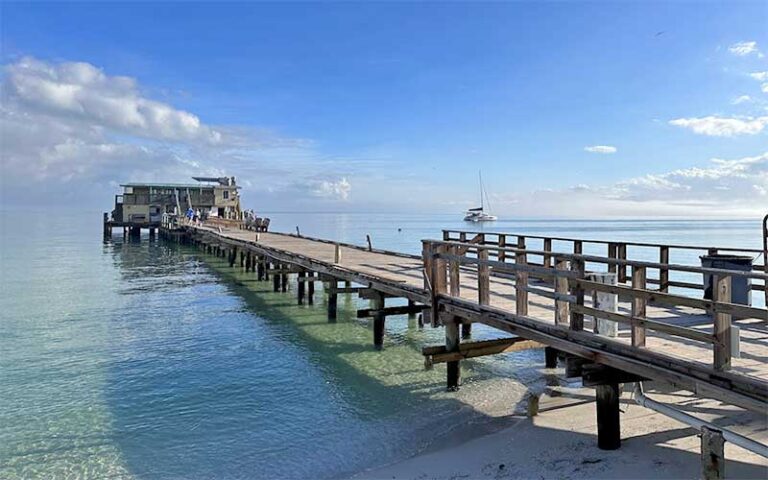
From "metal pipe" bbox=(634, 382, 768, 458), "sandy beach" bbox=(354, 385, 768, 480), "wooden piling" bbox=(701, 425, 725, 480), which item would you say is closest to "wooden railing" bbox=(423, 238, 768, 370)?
"wooden piling" bbox=(701, 425, 725, 480)

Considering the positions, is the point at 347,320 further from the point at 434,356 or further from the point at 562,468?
the point at 562,468

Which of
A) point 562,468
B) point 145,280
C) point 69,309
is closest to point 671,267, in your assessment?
point 562,468

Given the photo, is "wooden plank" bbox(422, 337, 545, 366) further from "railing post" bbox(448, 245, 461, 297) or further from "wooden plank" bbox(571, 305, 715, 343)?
"wooden plank" bbox(571, 305, 715, 343)

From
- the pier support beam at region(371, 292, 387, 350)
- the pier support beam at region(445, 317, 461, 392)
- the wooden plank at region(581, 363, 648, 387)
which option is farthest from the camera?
the pier support beam at region(371, 292, 387, 350)

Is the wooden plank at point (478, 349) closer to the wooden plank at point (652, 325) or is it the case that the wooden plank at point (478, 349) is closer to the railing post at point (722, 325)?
the wooden plank at point (652, 325)

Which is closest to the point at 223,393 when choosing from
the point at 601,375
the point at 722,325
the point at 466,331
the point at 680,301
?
the point at 466,331

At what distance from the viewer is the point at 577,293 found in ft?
21.0

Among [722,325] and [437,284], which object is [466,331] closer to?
[437,284]

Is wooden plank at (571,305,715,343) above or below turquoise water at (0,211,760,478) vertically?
above

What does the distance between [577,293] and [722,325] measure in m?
1.77

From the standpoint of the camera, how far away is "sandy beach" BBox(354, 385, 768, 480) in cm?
585

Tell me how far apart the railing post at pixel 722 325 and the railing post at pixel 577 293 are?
160 cm

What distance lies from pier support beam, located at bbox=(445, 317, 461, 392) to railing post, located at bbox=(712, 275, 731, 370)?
15.2ft

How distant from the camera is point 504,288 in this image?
10953 millimetres
